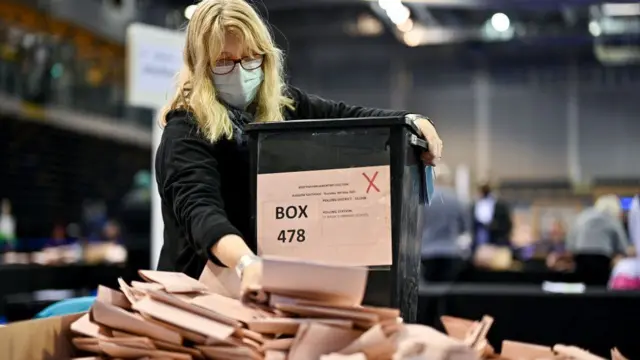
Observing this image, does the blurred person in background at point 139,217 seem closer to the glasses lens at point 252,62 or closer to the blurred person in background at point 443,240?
the blurred person in background at point 443,240

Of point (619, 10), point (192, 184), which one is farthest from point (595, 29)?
point (192, 184)

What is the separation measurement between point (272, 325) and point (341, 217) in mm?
336

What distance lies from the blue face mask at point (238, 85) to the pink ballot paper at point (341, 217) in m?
0.30

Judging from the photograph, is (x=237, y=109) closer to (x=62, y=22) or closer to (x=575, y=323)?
(x=575, y=323)

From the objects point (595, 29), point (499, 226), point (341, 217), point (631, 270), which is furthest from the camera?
point (595, 29)

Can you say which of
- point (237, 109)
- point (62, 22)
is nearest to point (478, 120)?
point (62, 22)

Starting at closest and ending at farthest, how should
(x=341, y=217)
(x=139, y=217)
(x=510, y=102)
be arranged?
(x=341, y=217) < (x=139, y=217) < (x=510, y=102)

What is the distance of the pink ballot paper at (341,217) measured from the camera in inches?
70.1

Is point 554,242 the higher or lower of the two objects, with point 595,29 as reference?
lower

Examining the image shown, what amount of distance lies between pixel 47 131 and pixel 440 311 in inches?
440

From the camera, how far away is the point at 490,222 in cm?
1066

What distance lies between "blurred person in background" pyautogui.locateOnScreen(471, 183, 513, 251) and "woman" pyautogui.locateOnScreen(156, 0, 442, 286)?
343 inches

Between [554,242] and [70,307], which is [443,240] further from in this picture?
[554,242]

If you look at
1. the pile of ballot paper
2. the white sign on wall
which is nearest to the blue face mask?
the pile of ballot paper
